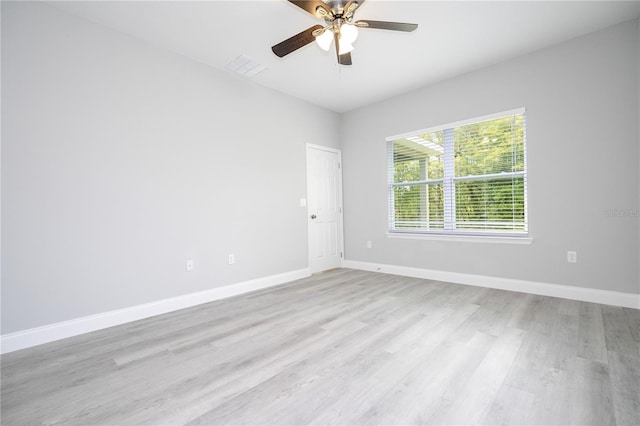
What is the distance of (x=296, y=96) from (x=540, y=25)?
3.04 metres

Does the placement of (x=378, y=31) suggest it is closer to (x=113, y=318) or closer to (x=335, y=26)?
(x=335, y=26)

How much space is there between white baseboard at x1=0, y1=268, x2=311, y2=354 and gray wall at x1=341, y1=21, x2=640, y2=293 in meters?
2.88

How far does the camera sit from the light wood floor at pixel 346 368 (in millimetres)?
1474

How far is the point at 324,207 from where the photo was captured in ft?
16.4

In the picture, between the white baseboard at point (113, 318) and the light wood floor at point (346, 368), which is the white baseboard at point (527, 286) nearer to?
the light wood floor at point (346, 368)

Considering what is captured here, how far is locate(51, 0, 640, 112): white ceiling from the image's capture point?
8.29 ft

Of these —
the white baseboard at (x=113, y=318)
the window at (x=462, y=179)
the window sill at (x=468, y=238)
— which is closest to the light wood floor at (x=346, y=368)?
the white baseboard at (x=113, y=318)

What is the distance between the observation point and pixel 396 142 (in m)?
4.62

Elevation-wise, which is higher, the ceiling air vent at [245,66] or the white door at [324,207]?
the ceiling air vent at [245,66]

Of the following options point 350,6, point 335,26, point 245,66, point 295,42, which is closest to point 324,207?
point 245,66

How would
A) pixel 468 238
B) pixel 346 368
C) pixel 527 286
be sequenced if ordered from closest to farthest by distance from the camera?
1. pixel 346 368
2. pixel 527 286
3. pixel 468 238

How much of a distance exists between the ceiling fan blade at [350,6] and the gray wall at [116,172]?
204 centimetres

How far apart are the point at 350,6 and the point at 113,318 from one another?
337cm

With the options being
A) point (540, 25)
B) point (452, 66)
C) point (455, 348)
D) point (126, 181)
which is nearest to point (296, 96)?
point (452, 66)
